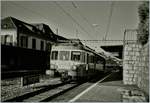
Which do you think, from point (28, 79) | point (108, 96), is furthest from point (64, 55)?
point (108, 96)

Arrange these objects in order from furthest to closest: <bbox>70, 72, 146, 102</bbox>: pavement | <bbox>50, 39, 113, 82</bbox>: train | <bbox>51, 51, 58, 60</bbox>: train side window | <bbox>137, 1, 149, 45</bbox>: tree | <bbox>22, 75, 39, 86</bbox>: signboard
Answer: <bbox>51, 51, 58, 60</bbox>: train side window → <bbox>50, 39, 113, 82</bbox>: train → <bbox>137, 1, 149, 45</bbox>: tree → <bbox>22, 75, 39, 86</bbox>: signboard → <bbox>70, 72, 146, 102</bbox>: pavement

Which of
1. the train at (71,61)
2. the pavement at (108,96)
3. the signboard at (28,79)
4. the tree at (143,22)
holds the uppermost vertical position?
the tree at (143,22)

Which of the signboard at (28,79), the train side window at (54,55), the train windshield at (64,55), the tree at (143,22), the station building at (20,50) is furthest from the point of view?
the station building at (20,50)

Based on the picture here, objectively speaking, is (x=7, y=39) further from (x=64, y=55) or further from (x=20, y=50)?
(x=64, y=55)

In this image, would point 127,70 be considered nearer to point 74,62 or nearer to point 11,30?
point 74,62

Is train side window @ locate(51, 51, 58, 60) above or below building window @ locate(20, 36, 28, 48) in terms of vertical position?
below

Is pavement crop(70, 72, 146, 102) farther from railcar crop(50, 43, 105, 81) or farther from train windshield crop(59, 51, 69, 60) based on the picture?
train windshield crop(59, 51, 69, 60)

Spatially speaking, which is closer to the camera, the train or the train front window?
the train

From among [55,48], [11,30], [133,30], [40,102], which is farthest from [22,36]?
[40,102]

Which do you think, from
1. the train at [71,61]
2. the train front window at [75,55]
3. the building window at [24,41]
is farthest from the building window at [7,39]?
the train front window at [75,55]

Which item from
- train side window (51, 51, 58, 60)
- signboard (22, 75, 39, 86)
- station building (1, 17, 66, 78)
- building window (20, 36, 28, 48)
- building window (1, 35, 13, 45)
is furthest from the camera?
building window (20, 36, 28, 48)

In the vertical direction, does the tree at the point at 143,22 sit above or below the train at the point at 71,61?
above

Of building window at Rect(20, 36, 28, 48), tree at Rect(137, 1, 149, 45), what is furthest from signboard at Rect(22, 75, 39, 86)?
building window at Rect(20, 36, 28, 48)

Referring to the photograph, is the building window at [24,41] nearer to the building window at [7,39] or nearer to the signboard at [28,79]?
the building window at [7,39]
